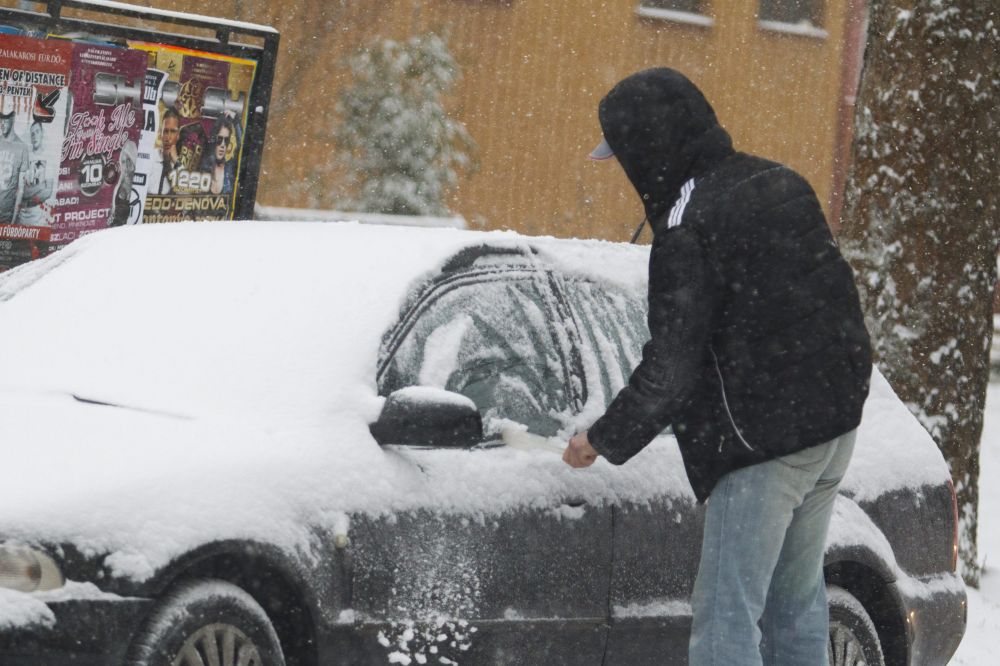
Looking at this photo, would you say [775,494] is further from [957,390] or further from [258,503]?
[957,390]

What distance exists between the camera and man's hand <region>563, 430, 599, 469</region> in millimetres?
3986

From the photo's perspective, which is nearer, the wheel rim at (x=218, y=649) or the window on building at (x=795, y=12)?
the wheel rim at (x=218, y=649)

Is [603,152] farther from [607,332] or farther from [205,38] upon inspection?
[205,38]

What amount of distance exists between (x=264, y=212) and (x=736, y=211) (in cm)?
1636

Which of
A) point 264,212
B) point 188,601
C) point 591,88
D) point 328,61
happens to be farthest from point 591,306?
point 591,88

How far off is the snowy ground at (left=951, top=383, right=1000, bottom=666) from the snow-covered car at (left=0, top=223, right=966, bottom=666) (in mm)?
2091

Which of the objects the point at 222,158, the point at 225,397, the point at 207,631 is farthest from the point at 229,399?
the point at 222,158

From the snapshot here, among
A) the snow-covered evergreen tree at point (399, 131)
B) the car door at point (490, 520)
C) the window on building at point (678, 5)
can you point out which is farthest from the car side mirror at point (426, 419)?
the window on building at point (678, 5)

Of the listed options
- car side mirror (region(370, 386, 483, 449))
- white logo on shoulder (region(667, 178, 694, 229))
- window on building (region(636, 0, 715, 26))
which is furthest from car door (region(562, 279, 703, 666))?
window on building (region(636, 0, 715, 26))

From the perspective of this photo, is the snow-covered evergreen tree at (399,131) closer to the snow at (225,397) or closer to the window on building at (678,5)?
the window on building at (678,5)

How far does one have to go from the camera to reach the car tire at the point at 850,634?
4.83 meters

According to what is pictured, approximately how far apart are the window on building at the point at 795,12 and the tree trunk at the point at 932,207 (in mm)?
16469

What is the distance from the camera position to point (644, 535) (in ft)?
14.7

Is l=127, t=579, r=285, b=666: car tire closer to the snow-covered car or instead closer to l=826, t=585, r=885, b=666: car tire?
the snow-covered car
